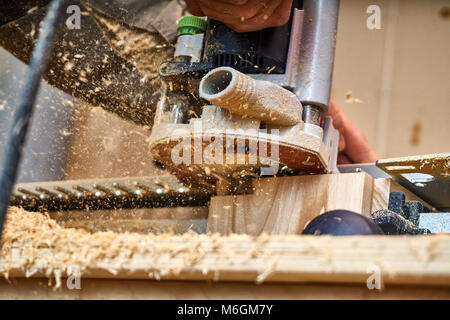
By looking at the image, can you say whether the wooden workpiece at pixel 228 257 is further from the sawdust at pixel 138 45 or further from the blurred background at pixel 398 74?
the blurred background at pixel 398 74

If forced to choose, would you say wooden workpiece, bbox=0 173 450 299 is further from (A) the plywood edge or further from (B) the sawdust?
(B) the sawdust

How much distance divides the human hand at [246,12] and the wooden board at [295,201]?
1.00ft

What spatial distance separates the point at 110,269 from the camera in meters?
0.55

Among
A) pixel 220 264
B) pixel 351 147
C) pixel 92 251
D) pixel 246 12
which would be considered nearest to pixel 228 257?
pixel 220 264

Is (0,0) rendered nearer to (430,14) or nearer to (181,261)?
(181,261)

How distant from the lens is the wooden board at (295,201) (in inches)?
40.0

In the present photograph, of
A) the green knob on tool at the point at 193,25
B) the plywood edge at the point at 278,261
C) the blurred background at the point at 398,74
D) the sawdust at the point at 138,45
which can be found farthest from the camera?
the blurred background at the point at 398,74

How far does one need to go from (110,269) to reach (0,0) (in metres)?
1.04

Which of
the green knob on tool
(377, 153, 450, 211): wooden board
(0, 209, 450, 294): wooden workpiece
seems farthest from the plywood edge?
the green knob on tool

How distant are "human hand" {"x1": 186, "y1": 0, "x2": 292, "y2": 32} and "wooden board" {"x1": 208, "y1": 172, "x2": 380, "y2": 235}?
12.0 inches

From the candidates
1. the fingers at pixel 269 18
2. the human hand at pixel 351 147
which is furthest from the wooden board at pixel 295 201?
the human hand at pixel 351 147

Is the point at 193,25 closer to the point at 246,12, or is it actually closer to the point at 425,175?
the point at 246,12

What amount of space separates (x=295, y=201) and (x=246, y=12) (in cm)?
37

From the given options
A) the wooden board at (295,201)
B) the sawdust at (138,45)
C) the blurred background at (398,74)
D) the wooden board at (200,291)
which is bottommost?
the wooden board at (200,291)
